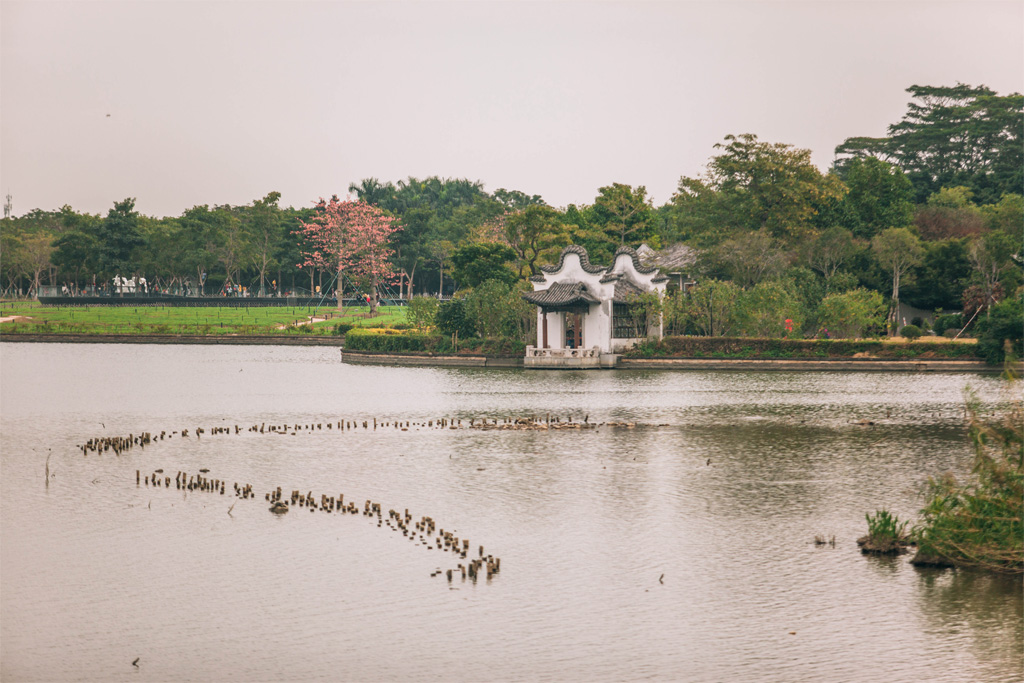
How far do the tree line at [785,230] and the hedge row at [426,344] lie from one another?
241 inches

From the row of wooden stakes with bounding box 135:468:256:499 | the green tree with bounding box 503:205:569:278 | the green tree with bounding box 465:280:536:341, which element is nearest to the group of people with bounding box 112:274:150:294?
the green tree with bounding box 503:205:569:278

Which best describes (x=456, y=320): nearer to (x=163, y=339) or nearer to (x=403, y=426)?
(x=403, y=426)

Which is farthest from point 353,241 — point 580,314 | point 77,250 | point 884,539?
point 884,539

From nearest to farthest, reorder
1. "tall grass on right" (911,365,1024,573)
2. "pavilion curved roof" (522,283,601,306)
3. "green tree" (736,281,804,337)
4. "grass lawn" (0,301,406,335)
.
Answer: "tall grass on right" (911,365,1024,573) < "pavilion curved roof" (522,283,601,306) < "green tree" (736,281,804,337) < "grass lawn" (0,301,406,335)

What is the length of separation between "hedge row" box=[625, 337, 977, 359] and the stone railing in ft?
7.76

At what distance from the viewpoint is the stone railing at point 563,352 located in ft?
205

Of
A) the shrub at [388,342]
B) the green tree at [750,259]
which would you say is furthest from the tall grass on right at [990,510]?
the green tree at [750,259]

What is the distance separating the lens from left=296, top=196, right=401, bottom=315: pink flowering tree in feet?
375

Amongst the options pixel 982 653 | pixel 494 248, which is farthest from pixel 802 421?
pixel 494 248

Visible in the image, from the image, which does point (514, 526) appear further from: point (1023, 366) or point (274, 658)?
point (1023, 366)

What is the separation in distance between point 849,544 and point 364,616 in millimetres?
9789

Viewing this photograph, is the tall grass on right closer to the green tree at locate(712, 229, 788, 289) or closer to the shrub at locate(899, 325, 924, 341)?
the shrub at locate(899, 325, 924, 341)

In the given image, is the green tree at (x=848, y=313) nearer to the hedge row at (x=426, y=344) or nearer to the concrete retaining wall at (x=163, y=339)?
the hedge row at (x=426, y=344)

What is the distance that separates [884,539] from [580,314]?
44.7 m
